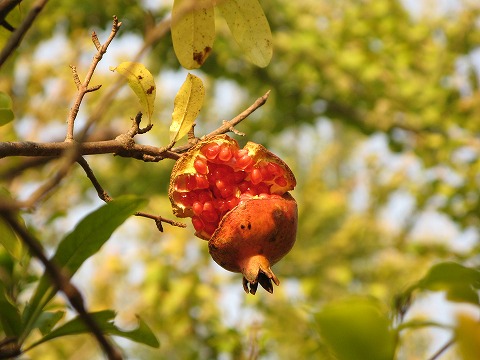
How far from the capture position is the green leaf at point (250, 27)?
72cm

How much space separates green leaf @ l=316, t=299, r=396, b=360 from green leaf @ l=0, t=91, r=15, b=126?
1.52ft

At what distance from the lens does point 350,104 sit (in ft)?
10.3

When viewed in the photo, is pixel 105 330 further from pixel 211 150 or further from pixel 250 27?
pixel 250 27

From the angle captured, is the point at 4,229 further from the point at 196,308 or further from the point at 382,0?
the point at 382,0

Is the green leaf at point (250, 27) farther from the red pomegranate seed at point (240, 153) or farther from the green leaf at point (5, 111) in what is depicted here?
the green leaf at point (5, 111)

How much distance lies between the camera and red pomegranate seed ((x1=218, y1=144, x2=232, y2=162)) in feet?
2.42

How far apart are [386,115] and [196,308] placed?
1351 millimetres

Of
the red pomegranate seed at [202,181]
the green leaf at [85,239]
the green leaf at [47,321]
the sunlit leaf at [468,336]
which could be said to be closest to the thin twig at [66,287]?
the sunlit leaf at [468,336]

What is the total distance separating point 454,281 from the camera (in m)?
0.53

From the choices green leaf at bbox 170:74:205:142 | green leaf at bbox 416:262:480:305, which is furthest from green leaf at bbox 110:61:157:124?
green leaf at bbox 416:262:480:305

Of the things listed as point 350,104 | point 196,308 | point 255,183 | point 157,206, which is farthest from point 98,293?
→ point 255,183

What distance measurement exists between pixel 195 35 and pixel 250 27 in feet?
0.23

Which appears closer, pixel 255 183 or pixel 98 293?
pixel 255 183

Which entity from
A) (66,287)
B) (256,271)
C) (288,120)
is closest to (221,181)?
(256,271)
